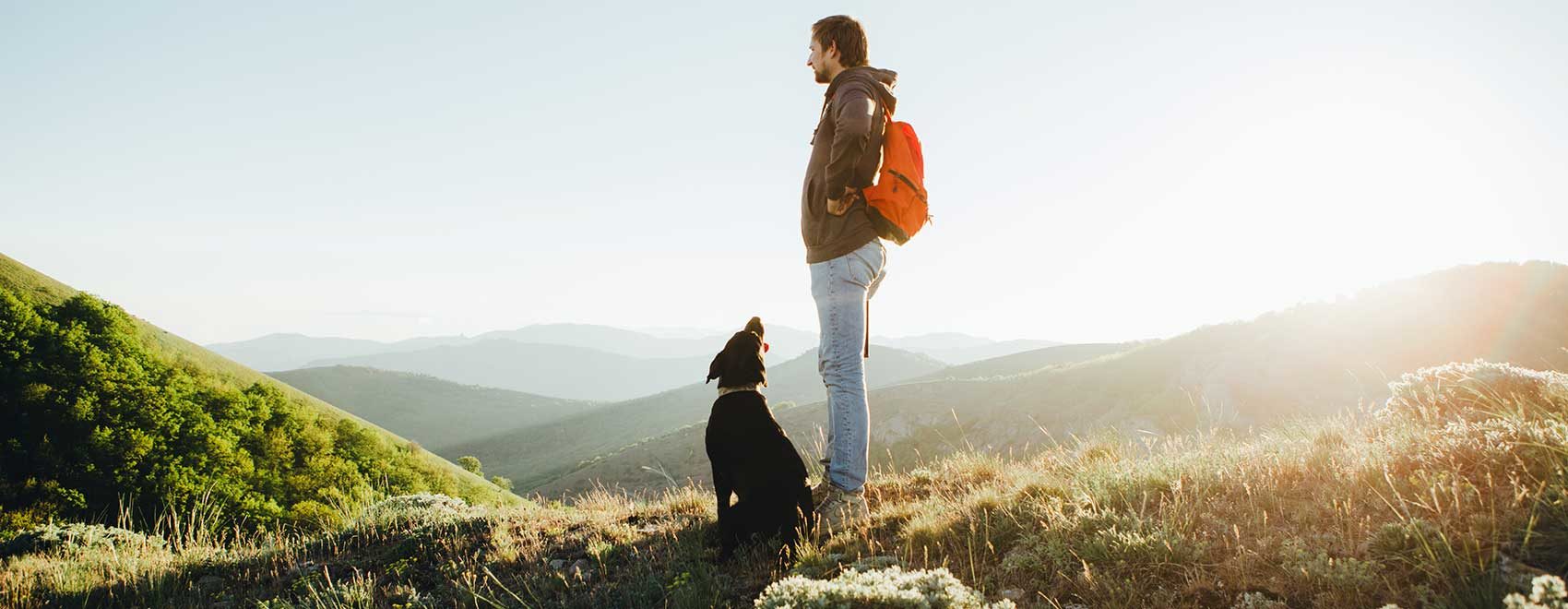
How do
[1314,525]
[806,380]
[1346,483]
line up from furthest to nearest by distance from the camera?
[806,380], [1346,483], [1314,525]

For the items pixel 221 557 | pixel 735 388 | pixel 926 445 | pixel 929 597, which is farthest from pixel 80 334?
pixel 926 445

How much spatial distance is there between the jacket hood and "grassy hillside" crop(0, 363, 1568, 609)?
99.0 inches

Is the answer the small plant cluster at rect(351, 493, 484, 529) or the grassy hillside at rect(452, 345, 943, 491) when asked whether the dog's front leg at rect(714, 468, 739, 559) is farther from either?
the grassy hillside at rect(452, 345, 943, 491)

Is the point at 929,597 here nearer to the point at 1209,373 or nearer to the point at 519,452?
the point at 1209,373

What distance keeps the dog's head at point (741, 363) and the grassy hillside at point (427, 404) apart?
112368mm

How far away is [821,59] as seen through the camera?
387 centimetres

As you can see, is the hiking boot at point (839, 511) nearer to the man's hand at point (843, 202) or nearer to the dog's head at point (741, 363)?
the dog's head at point (741, 363)

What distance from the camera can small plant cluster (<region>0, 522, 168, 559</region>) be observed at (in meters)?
4.92

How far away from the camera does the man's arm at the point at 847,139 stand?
3.35 metres

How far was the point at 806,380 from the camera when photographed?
11388 centimetres

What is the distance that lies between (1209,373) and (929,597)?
37657mm

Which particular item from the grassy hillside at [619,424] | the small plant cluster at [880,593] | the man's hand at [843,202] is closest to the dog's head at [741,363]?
the man's hand at [843,202]

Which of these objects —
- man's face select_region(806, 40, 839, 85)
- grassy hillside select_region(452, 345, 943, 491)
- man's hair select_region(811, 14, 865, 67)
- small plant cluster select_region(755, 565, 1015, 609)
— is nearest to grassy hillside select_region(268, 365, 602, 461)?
grassy hillside select_region(452, 345, 943, 491)

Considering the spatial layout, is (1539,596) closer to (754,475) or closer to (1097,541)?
(1097,541)
